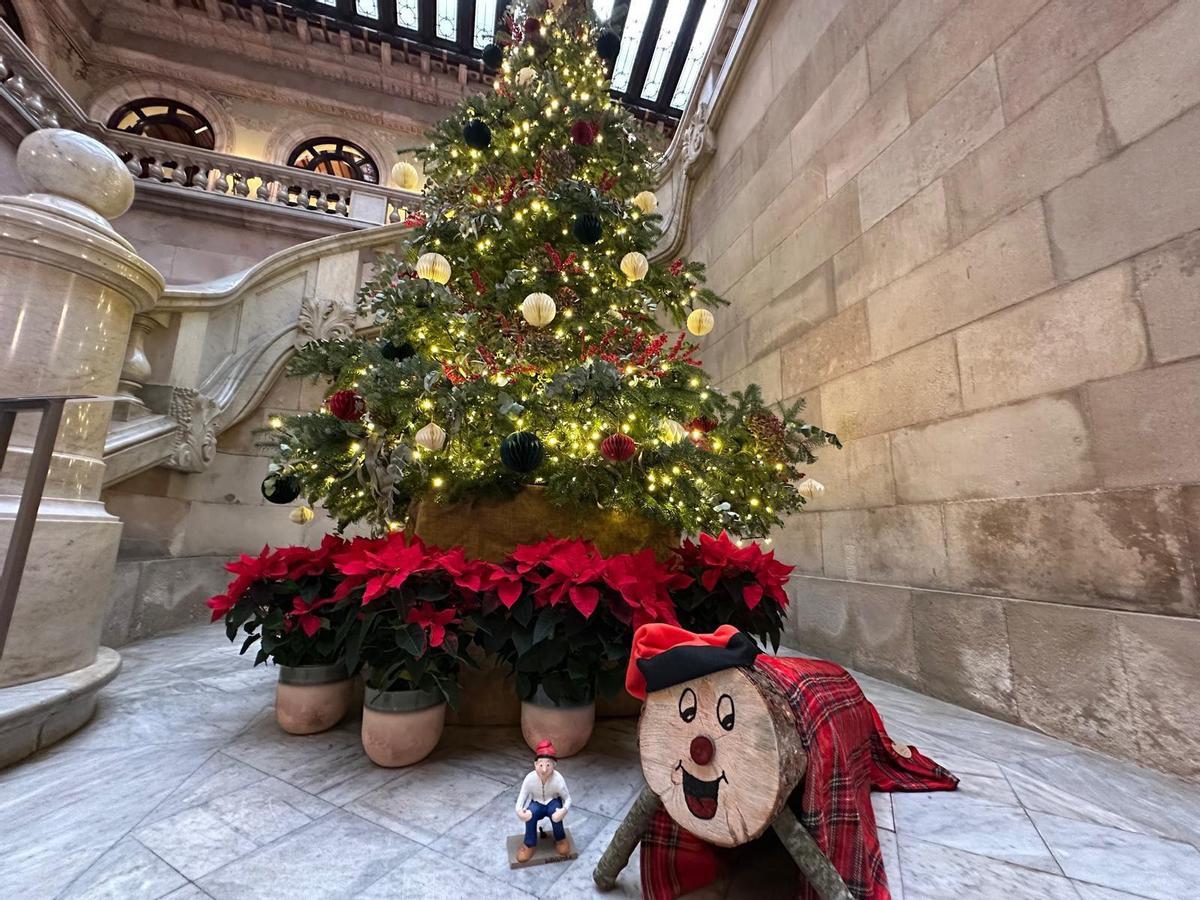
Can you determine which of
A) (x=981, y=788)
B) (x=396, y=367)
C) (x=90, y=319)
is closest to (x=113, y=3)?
(x=90, y=319)

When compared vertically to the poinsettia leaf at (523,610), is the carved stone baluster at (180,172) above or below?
above

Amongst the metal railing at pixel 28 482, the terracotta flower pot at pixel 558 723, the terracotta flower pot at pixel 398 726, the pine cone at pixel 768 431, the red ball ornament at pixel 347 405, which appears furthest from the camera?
the pine cone at pixel 768 431

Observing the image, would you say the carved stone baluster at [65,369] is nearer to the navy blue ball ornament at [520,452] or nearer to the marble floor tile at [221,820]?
the marble floor tile at [221,820]

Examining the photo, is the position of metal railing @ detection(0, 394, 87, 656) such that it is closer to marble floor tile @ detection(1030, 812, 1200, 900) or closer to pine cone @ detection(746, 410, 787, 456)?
marble floor tile @ detection(1030, 812, 1200, 900)

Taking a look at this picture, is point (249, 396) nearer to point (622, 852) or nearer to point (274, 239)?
point (274, 239)

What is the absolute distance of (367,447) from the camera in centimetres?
274

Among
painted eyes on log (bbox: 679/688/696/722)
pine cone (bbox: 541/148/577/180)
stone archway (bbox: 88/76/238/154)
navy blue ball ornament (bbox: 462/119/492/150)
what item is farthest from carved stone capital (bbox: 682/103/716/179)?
stone archway (bbox: 88/76/238/154)

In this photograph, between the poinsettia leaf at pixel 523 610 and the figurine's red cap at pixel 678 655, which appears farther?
the poinsettia leaf at pixel 523 610

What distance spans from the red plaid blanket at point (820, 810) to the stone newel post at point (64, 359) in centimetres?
274

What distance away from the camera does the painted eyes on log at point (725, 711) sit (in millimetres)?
1084

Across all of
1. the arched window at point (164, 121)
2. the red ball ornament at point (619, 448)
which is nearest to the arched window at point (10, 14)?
the arched window at point (164, 121)

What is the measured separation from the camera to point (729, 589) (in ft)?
7.89

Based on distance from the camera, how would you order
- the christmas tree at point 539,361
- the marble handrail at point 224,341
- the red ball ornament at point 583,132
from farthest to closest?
the marble handrail at point 224,341 → the red ball ornament at point 583,132 → the christmas tree at point 539,361

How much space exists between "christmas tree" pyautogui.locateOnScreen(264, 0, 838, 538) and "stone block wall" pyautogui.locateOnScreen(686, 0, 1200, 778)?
2.79ft
